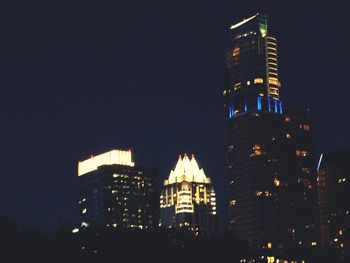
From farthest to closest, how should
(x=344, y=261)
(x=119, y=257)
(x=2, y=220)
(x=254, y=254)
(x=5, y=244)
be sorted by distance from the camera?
(x=344, y=261)
(x=254, y=254)
(x=119, y=257)
(x=2, y=220)
(x=5, y=244)

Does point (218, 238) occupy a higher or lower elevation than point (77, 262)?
higher

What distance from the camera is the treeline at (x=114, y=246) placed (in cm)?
9862

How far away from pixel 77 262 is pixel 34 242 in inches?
256

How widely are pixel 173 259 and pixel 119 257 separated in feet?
28.5

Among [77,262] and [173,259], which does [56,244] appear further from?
[173,259]

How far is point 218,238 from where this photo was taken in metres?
131

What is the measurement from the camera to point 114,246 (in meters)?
116

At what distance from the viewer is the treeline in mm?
98625

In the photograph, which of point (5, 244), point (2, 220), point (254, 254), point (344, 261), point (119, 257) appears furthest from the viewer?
point (344, 261)

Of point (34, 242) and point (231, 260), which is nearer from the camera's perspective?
point (34, 242)

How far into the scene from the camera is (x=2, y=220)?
103625 mm

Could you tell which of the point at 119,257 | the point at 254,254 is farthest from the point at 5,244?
the point at 254,254

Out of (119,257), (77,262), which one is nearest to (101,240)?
(119,257)

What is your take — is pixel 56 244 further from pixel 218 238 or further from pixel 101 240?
→ pixel 218 238
